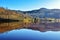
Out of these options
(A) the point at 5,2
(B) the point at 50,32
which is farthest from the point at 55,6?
(A) the point at 5,2

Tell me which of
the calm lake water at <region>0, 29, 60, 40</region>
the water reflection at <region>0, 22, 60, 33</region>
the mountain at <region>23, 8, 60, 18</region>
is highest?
the mountain at <region>23, 8, 60, 18</region>

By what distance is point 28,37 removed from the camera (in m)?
1.97

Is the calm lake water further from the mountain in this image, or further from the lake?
the mountain

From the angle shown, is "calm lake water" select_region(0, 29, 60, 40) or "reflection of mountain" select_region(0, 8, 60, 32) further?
"reflection of mountain" select_region(0, 8, 60, 32)

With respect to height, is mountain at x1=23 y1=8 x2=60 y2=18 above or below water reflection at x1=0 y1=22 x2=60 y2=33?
above

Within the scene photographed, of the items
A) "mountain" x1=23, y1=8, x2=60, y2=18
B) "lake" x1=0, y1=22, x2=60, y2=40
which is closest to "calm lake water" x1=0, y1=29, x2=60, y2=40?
"lake" x1=0, y1=22, x2=60, y2=40

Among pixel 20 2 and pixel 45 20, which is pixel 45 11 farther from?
pixel 20 2

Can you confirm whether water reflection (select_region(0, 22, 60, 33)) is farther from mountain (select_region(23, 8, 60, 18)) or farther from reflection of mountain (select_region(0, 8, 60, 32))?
mountain (select_region(23, 8, 60, 18))

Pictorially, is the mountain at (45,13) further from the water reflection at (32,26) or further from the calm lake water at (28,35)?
the calm lake water at (28,35)

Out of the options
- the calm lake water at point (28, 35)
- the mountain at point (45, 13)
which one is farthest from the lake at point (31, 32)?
the mountain at point (45, 13)

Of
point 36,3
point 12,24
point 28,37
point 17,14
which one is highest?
point 36,3

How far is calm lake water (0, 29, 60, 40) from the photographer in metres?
1.95

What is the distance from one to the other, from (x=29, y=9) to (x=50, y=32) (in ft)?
1.72

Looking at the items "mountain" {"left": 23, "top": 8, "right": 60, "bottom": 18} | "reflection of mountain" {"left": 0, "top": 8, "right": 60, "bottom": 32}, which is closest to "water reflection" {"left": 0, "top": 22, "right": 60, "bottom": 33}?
"reflection of mountain" {"left": 0, "top": 8, "right": 60, "bottom": 32}
